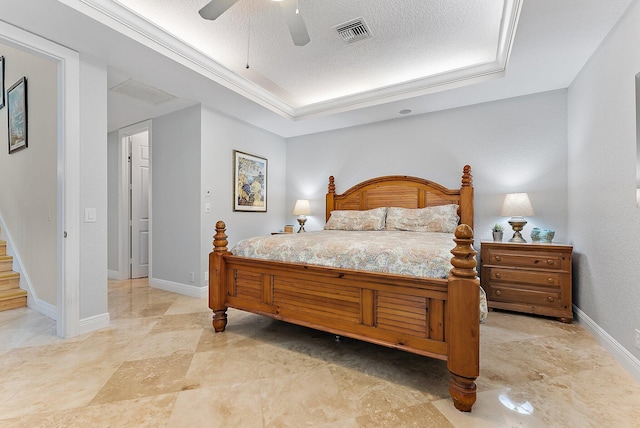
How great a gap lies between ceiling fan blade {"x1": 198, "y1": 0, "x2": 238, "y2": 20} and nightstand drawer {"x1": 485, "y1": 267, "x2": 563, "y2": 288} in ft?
11.0

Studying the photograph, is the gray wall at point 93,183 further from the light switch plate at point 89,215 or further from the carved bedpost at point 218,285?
the carved bedpost at point 218,285

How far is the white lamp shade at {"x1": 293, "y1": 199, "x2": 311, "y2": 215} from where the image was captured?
475 centimetres

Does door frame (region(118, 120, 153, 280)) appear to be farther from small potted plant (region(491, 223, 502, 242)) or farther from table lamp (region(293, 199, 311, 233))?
small potted plant (region(491, 223, 502, 242))

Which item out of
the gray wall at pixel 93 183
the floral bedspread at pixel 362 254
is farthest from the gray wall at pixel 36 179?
the floral bedspread at pixel 362 254

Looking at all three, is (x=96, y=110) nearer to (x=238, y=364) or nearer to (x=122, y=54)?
(x=122, y=54)

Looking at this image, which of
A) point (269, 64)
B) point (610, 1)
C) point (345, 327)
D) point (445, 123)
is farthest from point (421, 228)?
point (269, 64)

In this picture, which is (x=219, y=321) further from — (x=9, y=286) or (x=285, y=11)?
(x=9, y=286)

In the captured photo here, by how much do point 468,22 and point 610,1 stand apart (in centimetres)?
90

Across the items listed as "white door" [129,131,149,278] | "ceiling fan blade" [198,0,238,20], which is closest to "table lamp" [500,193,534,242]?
"ceiling fan blade" [198,0,238,20]

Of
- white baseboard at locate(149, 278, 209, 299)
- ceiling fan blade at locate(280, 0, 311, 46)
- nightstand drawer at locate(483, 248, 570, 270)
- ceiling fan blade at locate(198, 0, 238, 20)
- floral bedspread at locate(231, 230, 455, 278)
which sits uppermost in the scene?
ceiling fan blade at locate(198, 0, 238, 20)

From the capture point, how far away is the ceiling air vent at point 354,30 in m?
2.51

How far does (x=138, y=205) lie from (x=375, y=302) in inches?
182

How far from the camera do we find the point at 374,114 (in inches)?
161

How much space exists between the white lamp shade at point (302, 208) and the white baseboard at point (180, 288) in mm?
1798
